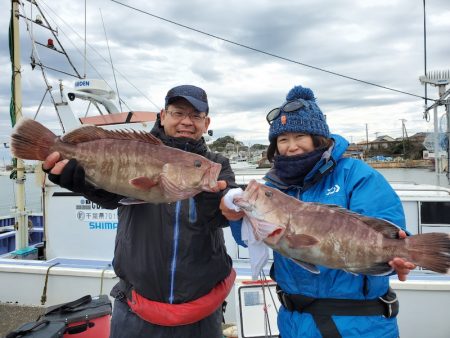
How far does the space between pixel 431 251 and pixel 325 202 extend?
0.63m

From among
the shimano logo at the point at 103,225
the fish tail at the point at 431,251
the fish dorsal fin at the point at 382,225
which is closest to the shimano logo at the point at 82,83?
the shimano logo at the point at 103,225

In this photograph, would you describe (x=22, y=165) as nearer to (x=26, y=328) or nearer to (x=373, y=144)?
(x=26, y=328)

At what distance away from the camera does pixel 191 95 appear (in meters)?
2.76

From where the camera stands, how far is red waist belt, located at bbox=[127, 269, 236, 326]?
2590 millimetres

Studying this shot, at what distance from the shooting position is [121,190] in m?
2.41

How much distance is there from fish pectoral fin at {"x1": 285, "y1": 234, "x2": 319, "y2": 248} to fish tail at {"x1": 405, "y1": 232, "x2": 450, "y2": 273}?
0.51m

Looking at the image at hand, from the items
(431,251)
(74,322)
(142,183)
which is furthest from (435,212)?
(74,322)

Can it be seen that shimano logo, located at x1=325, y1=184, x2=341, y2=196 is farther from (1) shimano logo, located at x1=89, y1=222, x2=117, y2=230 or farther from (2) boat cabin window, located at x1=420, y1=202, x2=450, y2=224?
(1) shimano logo, located at x1=89, y1=222, x2=117, y2=230

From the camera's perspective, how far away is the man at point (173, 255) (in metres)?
2.62

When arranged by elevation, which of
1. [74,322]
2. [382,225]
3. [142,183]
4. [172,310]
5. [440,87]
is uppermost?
[440,87]

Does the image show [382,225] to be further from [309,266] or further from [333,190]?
[309,266]

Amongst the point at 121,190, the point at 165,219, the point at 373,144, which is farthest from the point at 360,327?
the point at 373,144

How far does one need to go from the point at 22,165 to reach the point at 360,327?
25.4ft

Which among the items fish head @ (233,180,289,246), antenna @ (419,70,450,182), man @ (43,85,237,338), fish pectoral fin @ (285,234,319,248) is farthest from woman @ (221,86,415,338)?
antenna @ (419,70,450,182)
